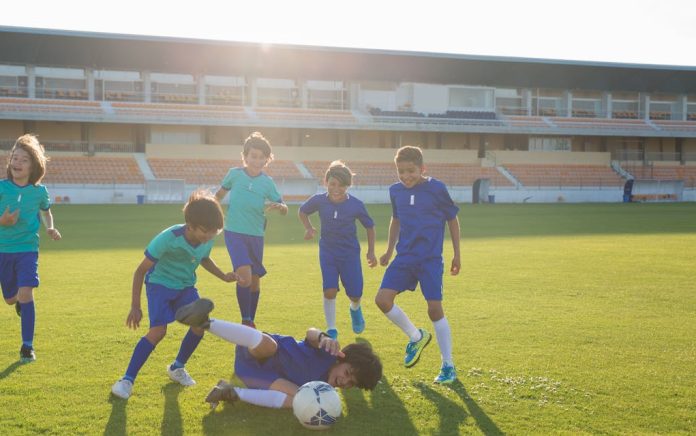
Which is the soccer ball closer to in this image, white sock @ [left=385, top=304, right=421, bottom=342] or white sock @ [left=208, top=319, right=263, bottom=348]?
white sock @ [left=208, top=319, right=263, bottom=348]

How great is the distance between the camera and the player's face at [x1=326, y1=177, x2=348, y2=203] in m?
6.40

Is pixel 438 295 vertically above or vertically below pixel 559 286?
above

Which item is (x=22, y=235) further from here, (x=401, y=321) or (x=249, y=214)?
(x=401, y=321)

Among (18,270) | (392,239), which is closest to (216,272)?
(392,239)

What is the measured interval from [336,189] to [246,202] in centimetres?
89

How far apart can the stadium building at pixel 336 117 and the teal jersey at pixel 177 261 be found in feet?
104

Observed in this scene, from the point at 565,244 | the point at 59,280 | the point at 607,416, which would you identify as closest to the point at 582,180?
the point at 565,244

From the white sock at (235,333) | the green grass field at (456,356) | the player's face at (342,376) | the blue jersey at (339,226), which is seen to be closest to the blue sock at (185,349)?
the green grass field at (456,356)

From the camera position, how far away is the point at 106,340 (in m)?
6.21

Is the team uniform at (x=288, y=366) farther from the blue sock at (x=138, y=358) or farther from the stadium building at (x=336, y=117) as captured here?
the stadium building at (x=336, y=117)

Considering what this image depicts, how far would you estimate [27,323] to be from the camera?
18.2ft

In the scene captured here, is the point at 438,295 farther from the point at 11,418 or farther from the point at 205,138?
the point at 205,138

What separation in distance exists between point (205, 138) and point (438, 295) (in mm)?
39759

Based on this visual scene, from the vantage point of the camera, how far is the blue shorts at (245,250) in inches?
252
